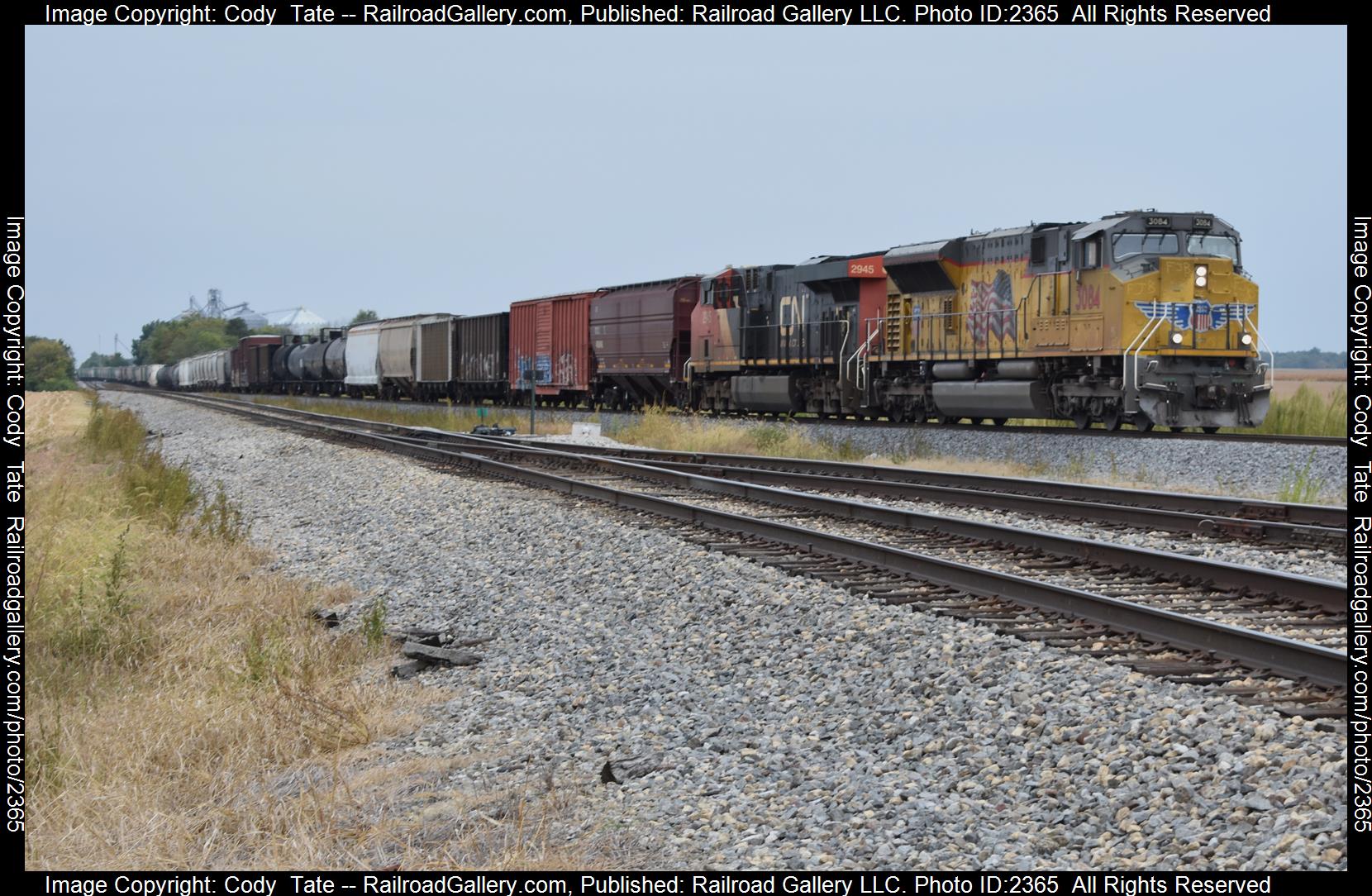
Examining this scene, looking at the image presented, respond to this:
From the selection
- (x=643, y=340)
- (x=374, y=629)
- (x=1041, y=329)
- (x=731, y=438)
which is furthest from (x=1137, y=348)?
(x=643, y=340)

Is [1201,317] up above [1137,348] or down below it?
above

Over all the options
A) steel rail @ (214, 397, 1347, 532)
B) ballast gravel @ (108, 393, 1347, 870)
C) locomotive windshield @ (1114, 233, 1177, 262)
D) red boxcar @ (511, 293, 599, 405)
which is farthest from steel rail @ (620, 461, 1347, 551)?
red boxcar @ (511, 293, 599, 405)

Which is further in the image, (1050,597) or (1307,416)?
(1307,416)

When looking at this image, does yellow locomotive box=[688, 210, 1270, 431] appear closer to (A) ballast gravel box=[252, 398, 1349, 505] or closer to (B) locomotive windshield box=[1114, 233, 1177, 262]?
(B) locomotive windshield box=[1114, 233, 1177, 262]

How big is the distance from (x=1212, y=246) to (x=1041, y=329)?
8.23 ft

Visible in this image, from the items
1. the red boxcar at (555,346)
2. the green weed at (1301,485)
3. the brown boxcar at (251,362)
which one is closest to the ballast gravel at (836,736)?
the green weed at (1301,485)

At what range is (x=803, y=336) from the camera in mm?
23922

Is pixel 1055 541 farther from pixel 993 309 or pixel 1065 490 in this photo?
pixel 993 309

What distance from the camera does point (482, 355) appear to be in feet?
127

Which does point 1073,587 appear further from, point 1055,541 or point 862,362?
point 862,362

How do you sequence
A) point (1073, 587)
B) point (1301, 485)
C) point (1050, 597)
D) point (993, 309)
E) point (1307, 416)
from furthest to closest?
point (993, 309), point (1307, 416), point (1301, 485), point (1073, 587), point (1050, 597)

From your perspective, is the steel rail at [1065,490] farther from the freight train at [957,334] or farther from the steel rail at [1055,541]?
the freight train at [957,334]

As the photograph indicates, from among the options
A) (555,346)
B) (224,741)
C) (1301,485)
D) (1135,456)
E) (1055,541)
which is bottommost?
(224,741)

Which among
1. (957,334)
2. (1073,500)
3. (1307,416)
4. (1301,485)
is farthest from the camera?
(957,334)
